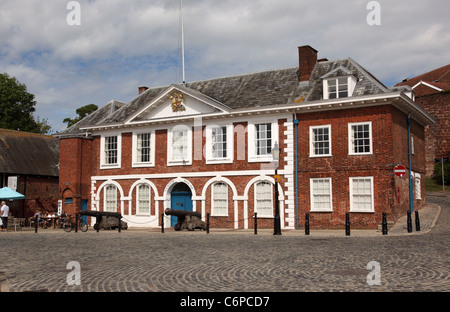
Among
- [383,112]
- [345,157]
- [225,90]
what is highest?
[225,90]

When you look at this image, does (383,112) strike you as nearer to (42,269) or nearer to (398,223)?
(398,223)

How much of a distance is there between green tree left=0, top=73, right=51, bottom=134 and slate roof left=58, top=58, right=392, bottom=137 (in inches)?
836

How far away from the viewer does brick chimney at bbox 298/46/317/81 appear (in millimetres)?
28297

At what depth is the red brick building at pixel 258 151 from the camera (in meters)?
24.8

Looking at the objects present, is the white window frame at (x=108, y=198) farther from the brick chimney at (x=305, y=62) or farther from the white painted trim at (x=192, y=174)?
the brick chimney at (x=305, y=62)

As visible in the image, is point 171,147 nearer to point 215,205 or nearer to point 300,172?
point 215,205

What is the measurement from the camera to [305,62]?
2838 cm

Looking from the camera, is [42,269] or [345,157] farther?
[345,157]

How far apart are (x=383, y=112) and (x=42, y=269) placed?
62.0 feet

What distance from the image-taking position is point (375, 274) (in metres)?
9.18

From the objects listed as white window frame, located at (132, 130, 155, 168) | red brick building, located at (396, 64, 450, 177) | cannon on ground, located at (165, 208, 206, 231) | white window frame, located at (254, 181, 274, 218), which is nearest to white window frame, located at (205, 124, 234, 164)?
white window frame, located at (254, 181, 274, 218)

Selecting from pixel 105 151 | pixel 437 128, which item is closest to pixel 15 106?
pixel 105 151

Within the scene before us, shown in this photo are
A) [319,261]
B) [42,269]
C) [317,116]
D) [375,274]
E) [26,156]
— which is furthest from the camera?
[26,156]
